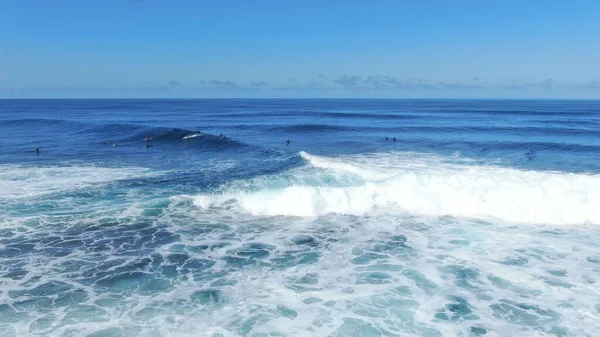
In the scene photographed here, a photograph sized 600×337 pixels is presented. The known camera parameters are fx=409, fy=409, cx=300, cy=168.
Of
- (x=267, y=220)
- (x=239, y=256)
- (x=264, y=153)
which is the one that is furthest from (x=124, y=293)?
(x=264, y=153)

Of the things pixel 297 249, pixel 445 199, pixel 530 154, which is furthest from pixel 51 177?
pixel 530 154

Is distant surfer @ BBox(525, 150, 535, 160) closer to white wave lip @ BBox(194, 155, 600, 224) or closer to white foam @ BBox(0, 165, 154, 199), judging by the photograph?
white wave lip @ BBox(194, 155, 600, 224)

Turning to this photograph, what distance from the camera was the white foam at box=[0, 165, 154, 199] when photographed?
21086mm

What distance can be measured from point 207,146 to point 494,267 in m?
29.9

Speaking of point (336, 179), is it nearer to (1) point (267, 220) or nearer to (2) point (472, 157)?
(1) point (267, 220)

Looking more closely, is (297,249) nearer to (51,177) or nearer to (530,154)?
(51,177)

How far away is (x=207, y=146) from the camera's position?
38375mm

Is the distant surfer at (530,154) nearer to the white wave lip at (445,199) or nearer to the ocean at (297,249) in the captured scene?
the ocean at (297,249)

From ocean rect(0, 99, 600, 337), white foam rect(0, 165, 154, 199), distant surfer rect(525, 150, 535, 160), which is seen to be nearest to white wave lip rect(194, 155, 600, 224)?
ocean rect(0, 99, 600, 337)

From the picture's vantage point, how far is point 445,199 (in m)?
19.4

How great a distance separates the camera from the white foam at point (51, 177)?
69.2 ft

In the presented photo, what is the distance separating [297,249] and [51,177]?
17796 millimetres

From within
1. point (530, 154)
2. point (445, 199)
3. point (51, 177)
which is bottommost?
point (51, 177)

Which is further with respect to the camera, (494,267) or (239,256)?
(239,256)
